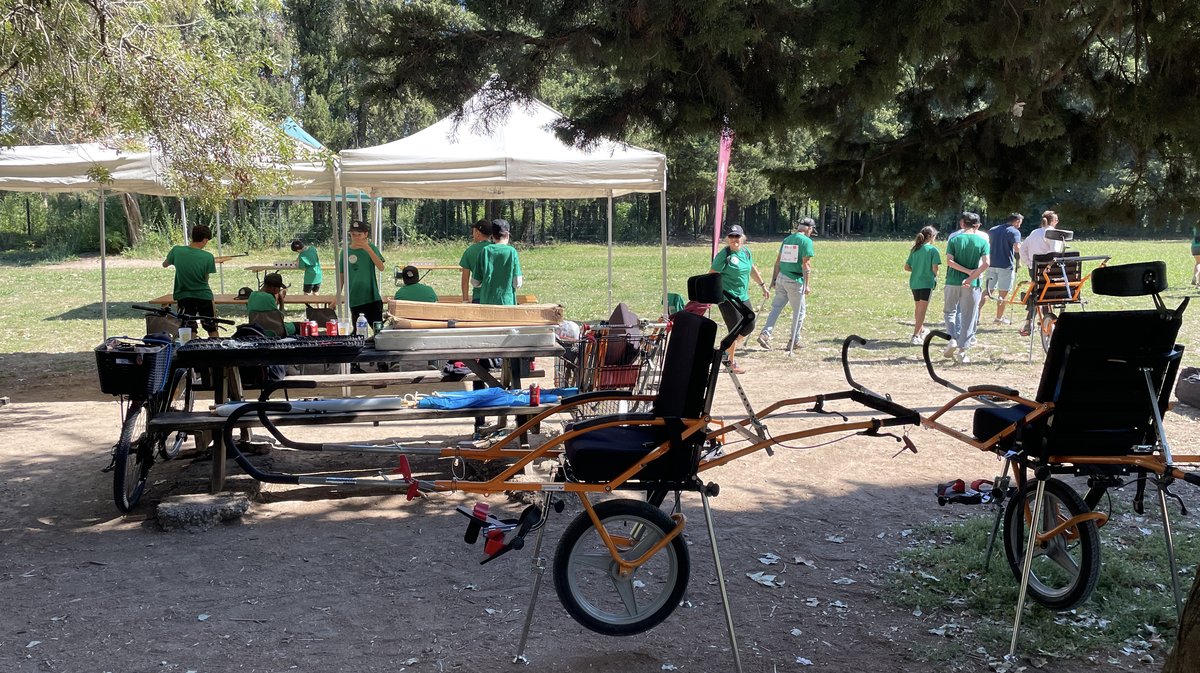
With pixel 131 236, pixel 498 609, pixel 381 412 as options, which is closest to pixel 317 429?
pixel 381 412

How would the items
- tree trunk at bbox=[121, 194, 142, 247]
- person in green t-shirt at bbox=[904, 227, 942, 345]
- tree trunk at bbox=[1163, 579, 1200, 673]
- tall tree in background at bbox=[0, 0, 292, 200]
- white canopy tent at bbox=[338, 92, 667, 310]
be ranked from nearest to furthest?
tree trunk at bbox=[1163, 579, 1200, 673], tall tree in background at bbox=[0, 0, 292, 200], white canopy tent at bbox=[338, 92, 667, 310], person in green t-shirt at bbox=[904, 227, 942, 345], tree trunk at bbox=[121, 194, 142, 247]

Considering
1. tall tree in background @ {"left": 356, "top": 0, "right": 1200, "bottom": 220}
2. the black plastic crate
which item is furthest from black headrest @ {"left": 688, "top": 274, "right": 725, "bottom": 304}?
the black plastic crate

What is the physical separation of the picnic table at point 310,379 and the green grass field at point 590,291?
6.49 m

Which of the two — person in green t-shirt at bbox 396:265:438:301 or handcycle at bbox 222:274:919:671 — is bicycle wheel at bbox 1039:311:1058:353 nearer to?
person in green t-shirt at bbox 396:265:438:301

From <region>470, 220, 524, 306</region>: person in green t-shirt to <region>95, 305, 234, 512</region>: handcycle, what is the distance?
150 inches

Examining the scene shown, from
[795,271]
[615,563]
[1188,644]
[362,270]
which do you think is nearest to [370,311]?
[362,270]

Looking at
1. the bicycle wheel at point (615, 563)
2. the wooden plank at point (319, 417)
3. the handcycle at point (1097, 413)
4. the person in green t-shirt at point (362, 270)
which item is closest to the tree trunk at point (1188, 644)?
the handcycle at point (1097, 413)

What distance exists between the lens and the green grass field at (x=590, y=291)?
14.0 meters

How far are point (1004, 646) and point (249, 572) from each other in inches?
143

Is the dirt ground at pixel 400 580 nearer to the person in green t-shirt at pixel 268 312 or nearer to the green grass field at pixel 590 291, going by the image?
the person in green t-shirt at pixel 268 312

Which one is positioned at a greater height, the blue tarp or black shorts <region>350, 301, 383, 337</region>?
black shorts <region>350, 301, 383, 337</region>

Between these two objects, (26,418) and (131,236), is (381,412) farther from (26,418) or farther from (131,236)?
(131,236)

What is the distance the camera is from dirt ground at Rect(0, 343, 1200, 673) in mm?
3953

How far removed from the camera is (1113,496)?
6.15 m
